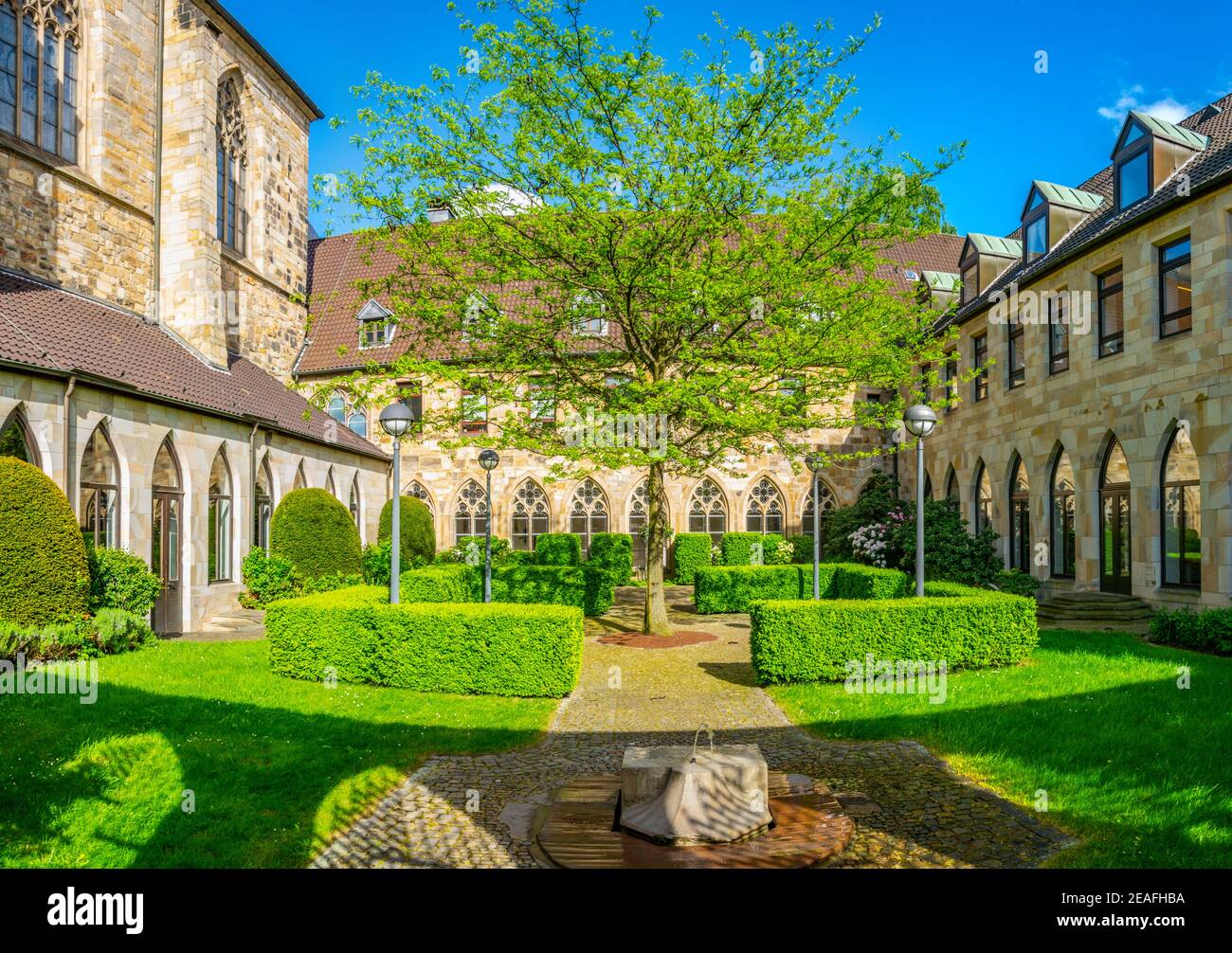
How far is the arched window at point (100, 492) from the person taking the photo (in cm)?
1305

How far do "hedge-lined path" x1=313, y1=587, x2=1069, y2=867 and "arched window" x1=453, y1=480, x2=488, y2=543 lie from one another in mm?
18479

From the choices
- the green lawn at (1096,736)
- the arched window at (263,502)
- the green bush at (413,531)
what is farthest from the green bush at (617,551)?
the green lawn at (1096,736)

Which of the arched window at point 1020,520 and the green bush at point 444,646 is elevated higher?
the arched window at point 1020,520

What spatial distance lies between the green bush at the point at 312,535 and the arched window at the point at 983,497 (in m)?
16.4

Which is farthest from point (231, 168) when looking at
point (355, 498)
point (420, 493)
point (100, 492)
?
point (100, 492)

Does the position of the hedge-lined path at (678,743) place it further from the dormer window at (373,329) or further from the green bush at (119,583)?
the dormer window at (373,329)

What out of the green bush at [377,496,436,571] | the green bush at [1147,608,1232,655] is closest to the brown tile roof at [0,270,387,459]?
the green bush at [377,496,436,571]

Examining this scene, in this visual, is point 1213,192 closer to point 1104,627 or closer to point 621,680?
point 1104,627

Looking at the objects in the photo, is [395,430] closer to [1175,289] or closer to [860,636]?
[860,636]

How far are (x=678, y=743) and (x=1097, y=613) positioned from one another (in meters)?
11.4

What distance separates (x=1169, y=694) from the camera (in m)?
8.43

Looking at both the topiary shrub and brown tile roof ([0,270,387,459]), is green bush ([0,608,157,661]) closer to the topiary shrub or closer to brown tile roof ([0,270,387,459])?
the topiary shrub
